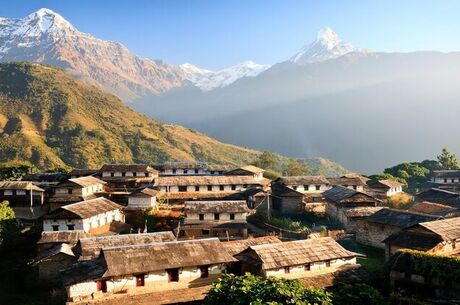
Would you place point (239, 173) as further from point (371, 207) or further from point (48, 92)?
point (48, 92)

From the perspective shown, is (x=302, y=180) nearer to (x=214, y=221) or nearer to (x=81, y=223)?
(x=214, y=221)

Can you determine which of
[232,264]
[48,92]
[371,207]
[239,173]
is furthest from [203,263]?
[48,92]

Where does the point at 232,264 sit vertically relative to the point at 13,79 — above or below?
below

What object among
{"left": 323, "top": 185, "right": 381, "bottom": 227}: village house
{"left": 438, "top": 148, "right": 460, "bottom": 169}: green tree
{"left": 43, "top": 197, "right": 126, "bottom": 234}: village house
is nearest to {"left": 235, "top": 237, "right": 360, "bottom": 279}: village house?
{"left": 323, "top": 185, "right": 381, "bottom": 227}: village house

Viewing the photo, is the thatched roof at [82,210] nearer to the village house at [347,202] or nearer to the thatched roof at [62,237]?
the thatched roof at [62,237]

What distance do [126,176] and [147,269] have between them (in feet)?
145

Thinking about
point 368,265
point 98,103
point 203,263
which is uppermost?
point 98,103

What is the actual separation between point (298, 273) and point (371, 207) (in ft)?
78.4

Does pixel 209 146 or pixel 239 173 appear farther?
pixel 209 146

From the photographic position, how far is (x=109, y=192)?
63594mm

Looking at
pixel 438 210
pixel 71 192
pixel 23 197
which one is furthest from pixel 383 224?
pixel 23 197

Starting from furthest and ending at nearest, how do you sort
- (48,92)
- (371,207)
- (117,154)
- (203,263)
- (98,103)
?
(98,103), (48,92), (117,154), (371,207), (203,263)

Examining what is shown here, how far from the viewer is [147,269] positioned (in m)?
28.5

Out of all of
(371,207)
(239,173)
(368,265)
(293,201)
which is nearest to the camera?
(368,265)
